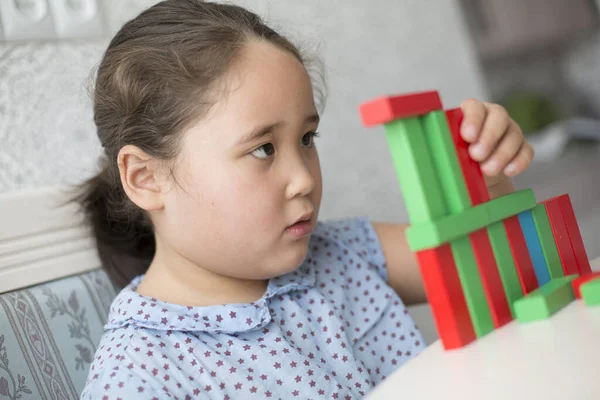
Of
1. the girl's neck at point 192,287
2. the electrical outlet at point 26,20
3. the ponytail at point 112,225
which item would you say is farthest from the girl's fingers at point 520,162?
the electrical outlet at point 26,20

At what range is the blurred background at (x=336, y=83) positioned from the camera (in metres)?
1.04

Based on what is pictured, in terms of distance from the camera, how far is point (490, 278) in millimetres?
576

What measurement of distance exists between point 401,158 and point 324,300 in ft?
1.27

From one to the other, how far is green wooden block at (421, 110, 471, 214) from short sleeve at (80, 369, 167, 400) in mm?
353

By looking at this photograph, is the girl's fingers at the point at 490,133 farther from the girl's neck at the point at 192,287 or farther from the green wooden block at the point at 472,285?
the girl's neck at the point at 192,287

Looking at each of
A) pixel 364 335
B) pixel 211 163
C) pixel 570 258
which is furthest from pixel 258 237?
pixel 570 258

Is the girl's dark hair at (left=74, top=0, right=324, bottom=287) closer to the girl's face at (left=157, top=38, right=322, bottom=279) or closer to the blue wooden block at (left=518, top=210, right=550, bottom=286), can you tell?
the girl's face at (left=157, top=38, right=322, bottom=279)

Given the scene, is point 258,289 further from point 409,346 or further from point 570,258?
point 570,258

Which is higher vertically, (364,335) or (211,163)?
(211,163)

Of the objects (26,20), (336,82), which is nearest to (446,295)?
(26,20)

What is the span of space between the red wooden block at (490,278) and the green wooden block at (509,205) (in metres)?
0.02

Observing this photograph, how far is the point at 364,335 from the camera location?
→ 92 centimetres

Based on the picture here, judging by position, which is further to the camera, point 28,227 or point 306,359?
point 28,227

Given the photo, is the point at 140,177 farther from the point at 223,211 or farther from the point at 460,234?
the point at 460,234
